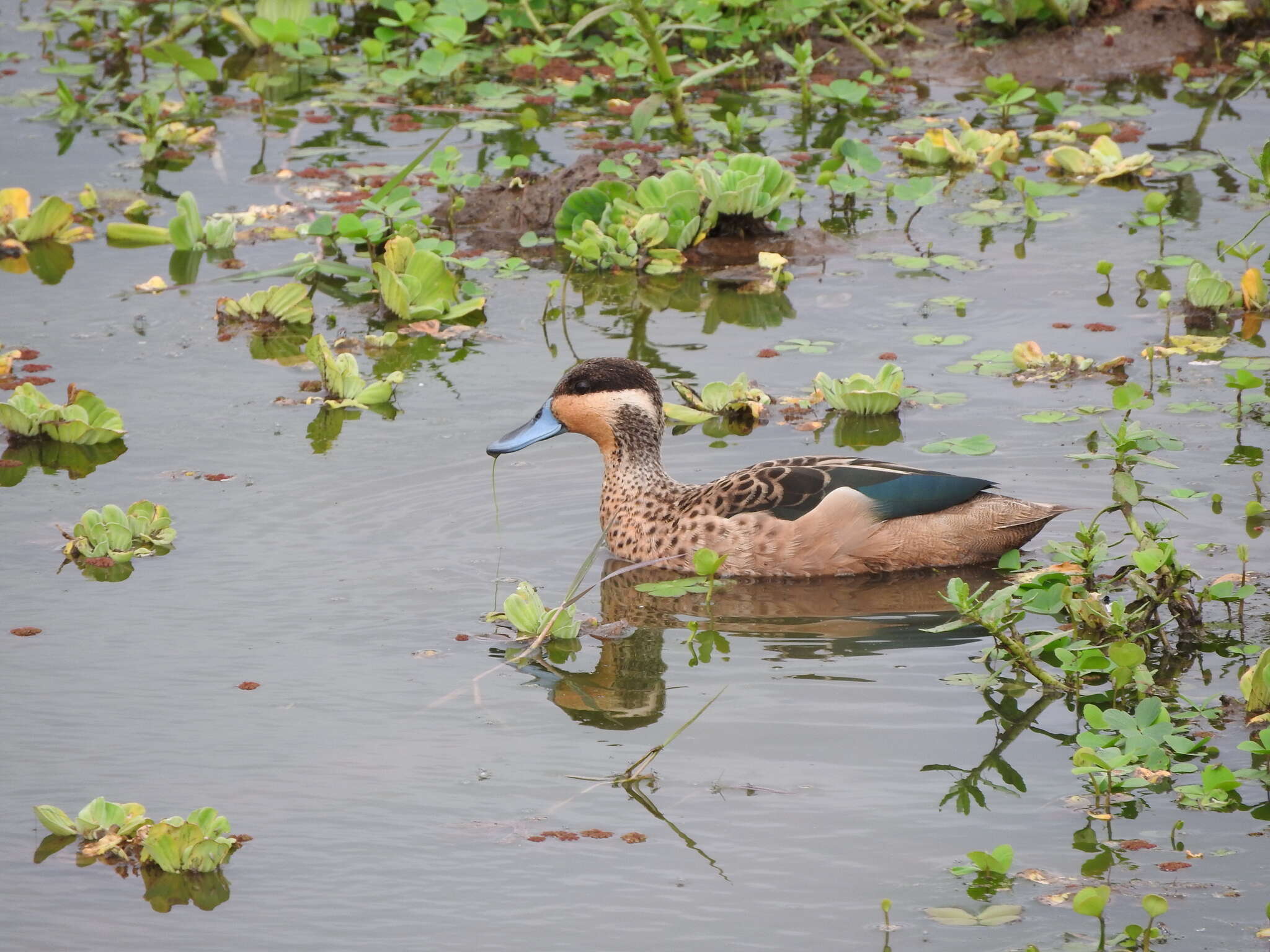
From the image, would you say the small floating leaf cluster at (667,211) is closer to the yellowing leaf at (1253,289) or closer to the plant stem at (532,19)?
the yellowing leaf at (1253,289)

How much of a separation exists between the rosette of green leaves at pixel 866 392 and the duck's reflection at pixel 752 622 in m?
1.32

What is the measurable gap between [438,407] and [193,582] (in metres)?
2.19

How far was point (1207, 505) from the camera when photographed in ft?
23.9

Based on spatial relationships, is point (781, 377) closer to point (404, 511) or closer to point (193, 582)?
point (404, 511)

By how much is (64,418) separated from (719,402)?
123 inches

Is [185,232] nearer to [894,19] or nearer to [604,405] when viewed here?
[604,405]

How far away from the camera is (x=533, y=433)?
7812 mm

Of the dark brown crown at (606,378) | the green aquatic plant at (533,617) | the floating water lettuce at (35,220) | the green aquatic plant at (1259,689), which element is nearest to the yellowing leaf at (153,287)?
the floating water lettuce at (35,220)

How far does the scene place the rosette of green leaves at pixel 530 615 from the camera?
20.9 feet

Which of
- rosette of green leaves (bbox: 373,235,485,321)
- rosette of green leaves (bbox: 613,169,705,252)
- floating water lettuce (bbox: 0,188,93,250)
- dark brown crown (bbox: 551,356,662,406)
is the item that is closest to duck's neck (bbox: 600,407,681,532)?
dark brown crown (bbox: 551,356,662,406)

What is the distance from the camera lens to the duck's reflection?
618 centimetres

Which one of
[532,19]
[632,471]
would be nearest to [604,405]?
[632,471]

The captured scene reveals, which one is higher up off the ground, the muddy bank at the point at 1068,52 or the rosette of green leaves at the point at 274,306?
the muddy bank at the point at 1068,52

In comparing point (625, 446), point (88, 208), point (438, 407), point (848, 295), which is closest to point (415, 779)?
point (625, 446)
